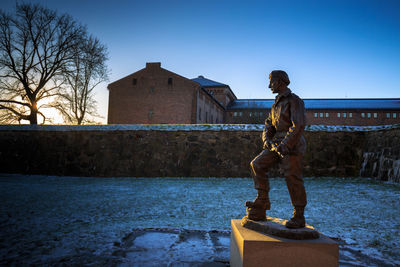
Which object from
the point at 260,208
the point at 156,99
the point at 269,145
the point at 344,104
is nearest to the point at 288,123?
the point at 269,145

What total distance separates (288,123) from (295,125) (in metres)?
0.16

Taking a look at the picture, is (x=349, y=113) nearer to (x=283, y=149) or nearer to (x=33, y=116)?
(x=33, y=116)

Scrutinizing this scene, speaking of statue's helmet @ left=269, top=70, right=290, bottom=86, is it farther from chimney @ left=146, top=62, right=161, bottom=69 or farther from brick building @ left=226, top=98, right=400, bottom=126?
brick building @ left=226, top=98, right=400, bottom=126

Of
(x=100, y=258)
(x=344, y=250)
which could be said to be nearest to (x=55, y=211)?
(x=100, y=258)

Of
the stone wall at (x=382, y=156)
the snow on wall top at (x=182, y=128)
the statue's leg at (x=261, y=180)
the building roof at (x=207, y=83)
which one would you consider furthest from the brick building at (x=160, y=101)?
the statue's leg at (x=261, y=180)

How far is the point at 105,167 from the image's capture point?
1170cm

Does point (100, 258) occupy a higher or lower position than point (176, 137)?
lower

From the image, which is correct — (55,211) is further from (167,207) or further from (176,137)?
(176,137)

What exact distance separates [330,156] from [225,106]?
105 ft

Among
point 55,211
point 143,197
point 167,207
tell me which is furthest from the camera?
point 143,197

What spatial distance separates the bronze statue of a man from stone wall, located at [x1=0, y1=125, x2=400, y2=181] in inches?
327

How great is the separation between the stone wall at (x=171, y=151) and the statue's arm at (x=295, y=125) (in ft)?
27.9

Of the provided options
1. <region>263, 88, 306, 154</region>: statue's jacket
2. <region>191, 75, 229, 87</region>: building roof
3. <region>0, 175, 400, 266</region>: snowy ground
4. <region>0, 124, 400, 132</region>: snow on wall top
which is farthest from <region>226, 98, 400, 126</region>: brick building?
<region>263, 88, 306, 154</region>: statue's jacket

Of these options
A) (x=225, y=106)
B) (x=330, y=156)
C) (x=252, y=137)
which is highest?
(x=225, y=106)
